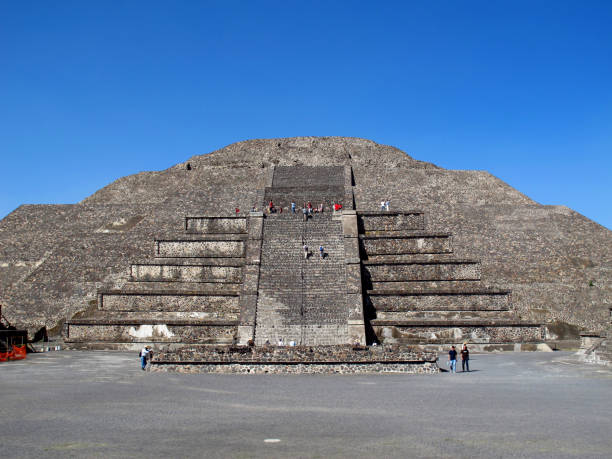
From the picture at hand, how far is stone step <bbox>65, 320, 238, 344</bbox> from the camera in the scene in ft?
61.8

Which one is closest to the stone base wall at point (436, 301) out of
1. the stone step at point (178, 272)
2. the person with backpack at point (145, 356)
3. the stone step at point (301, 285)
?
the stone step at point (301, 285)

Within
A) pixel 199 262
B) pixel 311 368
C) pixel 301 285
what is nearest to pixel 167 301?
Result: pixel 199 262

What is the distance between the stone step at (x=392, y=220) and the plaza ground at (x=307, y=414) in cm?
1237

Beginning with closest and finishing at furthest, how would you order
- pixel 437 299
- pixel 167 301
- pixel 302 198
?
pixel 437 299
pixel 167 301
pixel 302 198

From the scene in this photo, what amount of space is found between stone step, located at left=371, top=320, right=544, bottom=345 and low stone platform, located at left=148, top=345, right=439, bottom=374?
5.01 meters

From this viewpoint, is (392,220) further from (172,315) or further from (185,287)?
(172,315)

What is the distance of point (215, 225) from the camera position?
83.6 feet

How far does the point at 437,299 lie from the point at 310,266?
173 inches

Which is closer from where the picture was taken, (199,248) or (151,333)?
(151,333)

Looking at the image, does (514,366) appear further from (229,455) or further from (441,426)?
(229,455)

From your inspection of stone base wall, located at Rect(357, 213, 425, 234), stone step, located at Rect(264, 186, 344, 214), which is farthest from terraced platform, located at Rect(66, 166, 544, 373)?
stone step, located at Rect(264, 186, 344, 214)

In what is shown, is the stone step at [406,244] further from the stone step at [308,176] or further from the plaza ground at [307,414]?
the plaza ground at [307,414]

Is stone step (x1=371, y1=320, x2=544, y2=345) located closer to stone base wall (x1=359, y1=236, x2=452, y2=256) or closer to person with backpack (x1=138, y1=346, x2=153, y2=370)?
stone base wall (x1=359, y1=236, x2=452, y2=256)

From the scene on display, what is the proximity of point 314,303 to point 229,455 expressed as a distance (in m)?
13.3
